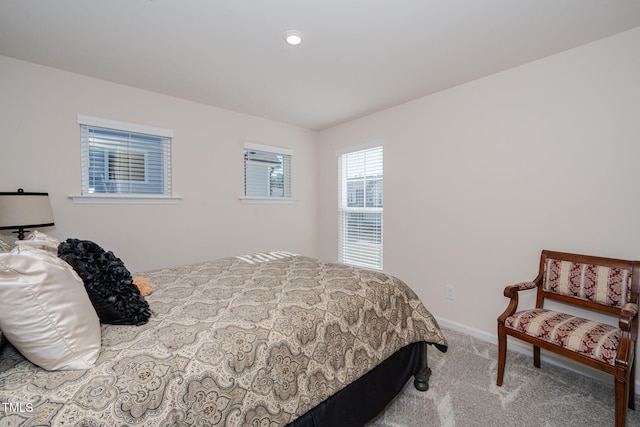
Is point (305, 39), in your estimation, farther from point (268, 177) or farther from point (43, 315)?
point (268, 177)

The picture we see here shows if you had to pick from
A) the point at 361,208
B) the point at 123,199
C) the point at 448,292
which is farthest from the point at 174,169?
the point at 448,292

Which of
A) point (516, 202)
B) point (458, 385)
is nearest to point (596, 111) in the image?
point (516, 202)

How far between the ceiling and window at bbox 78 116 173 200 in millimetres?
459

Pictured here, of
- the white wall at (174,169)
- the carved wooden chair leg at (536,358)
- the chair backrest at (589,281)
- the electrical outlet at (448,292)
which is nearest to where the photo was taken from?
the chair backrest at (589,281)

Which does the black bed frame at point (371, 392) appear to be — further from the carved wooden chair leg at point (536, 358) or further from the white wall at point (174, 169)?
the white wall at point (174, 169)

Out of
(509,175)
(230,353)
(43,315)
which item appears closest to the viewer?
(43,315)

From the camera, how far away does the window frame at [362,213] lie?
3.67 meters

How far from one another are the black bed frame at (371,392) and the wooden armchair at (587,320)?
0.62m

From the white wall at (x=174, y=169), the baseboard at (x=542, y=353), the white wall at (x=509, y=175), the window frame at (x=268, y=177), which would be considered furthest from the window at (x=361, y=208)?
the baseboard at (x=542, y=353)

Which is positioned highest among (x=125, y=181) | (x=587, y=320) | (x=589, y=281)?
(x=125, y=181)

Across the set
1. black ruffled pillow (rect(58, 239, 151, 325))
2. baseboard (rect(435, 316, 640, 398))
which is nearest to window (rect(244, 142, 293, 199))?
black ruffled pillow (rect(58, 239, 151, 325))

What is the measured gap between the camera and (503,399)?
72.9 inches

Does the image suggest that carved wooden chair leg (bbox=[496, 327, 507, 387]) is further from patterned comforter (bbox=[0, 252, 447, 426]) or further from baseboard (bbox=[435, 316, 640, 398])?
baseboard (bbox=[435, 316, 640, 398])

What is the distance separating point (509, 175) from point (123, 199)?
145 inches
